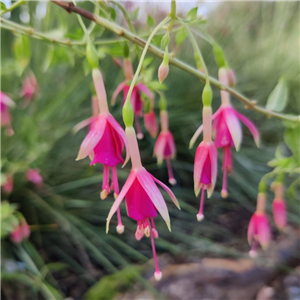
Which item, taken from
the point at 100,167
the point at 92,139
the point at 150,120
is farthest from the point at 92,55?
the point at 100,167

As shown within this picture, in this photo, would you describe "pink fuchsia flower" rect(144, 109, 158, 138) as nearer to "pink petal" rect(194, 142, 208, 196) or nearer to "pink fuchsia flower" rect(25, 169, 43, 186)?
"pink petal" rect(194, 142, 208, 196)

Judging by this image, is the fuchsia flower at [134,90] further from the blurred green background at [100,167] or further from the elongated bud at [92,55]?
the blurred green background at [100,167]

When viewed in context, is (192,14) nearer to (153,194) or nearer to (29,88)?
(153,194)

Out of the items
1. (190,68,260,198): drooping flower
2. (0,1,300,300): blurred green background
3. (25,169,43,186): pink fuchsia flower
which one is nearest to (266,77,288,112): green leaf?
(190,68,260,198): drooping flower

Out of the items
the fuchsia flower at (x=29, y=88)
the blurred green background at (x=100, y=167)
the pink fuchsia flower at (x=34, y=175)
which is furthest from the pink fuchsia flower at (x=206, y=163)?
the fuchsia flower at (x=29, y=88)

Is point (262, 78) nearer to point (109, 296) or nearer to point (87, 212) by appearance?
point (87, 212)

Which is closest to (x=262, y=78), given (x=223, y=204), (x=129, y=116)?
(x=223, y=204)
